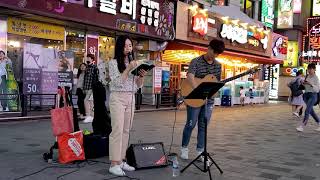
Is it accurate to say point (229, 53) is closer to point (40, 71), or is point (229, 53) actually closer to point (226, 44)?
point (226, 44)

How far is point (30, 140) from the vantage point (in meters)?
7.90

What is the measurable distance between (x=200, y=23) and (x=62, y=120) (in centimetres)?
1461

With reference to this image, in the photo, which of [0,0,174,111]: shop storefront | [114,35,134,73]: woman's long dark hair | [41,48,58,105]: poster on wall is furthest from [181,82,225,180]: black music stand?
[41,48,58,105]: poster on wall

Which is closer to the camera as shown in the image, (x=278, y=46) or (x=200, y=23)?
(x=200, y=23)

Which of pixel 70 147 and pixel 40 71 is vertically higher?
pixel 40 71

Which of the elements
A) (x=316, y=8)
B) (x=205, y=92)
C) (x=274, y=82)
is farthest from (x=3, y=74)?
(x=316, y=8)

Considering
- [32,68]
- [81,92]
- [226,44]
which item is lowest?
[81,92]

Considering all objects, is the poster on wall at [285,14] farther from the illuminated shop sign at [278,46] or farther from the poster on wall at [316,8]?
the poster on wall at [316,8]

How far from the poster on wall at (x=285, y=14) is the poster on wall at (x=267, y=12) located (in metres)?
2.55

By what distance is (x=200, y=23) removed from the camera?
1973 centimetres

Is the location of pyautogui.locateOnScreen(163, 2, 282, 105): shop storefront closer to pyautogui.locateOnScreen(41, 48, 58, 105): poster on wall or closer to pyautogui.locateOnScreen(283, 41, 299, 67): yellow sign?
pyautogui.locateOnScreen(41, 48, 58, 105): poster on wall

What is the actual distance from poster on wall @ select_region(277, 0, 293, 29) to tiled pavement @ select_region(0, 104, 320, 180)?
79.5ft

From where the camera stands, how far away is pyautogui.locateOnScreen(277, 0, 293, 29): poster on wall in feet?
112

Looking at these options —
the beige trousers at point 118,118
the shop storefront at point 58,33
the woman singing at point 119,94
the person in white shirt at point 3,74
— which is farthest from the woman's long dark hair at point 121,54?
the person in white shirt at point 3,74
